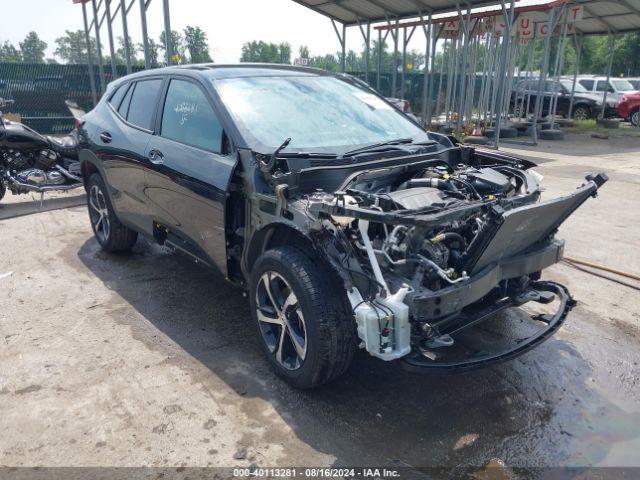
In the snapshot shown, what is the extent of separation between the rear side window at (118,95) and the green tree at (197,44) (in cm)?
5235

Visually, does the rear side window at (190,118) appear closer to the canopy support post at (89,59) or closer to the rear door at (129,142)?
the rear door at (129,142)

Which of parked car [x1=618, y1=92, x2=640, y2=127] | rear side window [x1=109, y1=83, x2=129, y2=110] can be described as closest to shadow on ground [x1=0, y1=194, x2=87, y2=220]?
rear side window [x1=109, y1=83, x2=129, y2=110]

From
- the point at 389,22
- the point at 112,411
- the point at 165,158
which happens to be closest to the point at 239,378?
the point at 112,411

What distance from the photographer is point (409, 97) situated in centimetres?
2384

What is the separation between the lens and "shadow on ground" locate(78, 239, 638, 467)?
2.72 metres

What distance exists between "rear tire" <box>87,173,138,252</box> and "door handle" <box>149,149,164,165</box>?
1263 millimetres

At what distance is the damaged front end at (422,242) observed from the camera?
263 centimetres

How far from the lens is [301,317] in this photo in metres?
2.98

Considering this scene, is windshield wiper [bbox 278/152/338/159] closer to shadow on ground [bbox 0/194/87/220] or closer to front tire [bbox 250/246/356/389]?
front tire [bbox 250/246/356/389]

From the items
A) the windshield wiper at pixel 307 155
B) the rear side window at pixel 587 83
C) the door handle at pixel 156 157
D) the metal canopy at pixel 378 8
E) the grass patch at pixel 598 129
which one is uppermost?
the metal canopy at pixel 378 8

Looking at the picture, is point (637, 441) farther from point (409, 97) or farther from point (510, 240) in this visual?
point (409, 97)

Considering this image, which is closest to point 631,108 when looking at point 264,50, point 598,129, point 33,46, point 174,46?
point 598,129

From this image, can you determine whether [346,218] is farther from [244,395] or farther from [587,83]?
[587,83]

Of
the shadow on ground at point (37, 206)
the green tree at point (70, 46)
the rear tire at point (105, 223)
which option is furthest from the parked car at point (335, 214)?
the green tree at point (70, 46)
